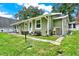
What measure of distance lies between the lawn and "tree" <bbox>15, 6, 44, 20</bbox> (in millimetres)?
381

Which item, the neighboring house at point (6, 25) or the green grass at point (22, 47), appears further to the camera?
the neighboring house at point (6, 25)

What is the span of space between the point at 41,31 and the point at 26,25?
0.29m

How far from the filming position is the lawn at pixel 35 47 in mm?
3215

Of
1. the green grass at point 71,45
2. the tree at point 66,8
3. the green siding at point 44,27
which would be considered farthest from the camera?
the green siding at point 44,27

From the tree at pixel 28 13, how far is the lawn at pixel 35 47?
15.0 inches

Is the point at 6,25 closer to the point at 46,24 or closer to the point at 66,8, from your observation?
the point at 46,24

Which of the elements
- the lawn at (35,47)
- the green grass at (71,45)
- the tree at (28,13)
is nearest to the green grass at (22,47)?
the lawn at (35,47)

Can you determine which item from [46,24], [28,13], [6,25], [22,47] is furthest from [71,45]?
[6,25]

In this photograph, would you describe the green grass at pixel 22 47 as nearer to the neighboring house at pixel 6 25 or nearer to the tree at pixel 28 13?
the neighboring house at pixel 6 25

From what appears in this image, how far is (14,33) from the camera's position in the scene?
3.50 m

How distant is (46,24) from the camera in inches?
136

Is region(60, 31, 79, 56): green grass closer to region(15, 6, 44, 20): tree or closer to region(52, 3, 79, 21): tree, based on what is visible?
region(52, 3, 79, 21): tree

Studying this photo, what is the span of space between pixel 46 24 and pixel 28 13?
0.37m

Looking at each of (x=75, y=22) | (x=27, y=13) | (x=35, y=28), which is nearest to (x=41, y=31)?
(x=35, y=28)
